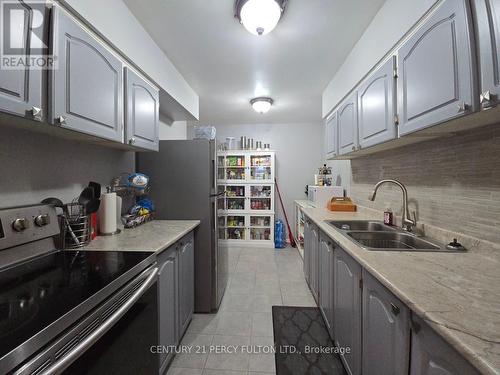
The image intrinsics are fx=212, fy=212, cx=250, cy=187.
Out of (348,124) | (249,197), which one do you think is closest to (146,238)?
(348,124)

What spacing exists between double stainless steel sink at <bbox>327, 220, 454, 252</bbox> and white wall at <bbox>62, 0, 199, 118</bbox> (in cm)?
186

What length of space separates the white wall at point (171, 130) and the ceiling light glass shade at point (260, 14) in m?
1.56

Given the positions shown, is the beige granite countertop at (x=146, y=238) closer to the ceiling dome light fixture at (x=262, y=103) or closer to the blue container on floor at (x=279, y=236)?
the ceiling dome light fixture at (x=262, y=103)

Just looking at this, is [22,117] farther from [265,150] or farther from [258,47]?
[265,150]

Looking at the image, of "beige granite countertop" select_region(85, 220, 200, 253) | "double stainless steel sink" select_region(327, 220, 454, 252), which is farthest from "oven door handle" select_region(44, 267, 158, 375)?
"double stainless steel sink" select_region(327, 220, 454, 252)

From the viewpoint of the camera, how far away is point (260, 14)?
1.31 meters

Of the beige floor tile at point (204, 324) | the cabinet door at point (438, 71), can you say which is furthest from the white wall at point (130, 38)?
the beige floor tile at point (204, 324)

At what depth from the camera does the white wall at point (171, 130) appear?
2.51 metres

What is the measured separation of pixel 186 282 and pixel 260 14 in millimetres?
1920

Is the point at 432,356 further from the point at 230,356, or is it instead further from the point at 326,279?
the point at 230,356

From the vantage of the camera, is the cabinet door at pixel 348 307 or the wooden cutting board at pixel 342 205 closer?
the cabinet door at pixel 348 307

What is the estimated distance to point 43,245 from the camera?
107 centimetres

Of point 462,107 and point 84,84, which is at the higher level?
point 84,84

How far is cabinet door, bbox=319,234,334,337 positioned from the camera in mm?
1531
